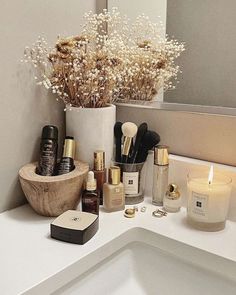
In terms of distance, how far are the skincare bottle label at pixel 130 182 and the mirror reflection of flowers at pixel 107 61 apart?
0.18m

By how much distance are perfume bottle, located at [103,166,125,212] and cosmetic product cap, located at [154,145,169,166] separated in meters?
0.09

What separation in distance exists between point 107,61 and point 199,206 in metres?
0.37

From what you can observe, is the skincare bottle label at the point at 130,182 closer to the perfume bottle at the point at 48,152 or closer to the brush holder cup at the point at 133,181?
the brush holder cup at the point at 133,181

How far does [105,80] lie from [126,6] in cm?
27

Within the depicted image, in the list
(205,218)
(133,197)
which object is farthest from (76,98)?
(205,218)

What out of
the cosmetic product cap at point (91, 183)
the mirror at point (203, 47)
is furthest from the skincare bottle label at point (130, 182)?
the mirror at point (203, 47)

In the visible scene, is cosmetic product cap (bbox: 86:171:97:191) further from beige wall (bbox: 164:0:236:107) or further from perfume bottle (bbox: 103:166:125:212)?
beige wall (bbox: 164:0:236:107)

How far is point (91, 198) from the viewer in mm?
731

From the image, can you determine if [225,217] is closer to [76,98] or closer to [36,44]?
[76,98]

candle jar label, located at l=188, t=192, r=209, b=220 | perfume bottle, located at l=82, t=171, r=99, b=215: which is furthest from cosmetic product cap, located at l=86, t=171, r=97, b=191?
candle jar label, located at l=188, t=192, r=209, b=220

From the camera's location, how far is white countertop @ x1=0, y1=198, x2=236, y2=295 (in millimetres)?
564

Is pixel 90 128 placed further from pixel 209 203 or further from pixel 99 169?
pixel 209 203

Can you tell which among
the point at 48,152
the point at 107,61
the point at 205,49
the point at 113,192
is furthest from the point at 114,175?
the point at 205,49

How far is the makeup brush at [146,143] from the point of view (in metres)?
0.82
